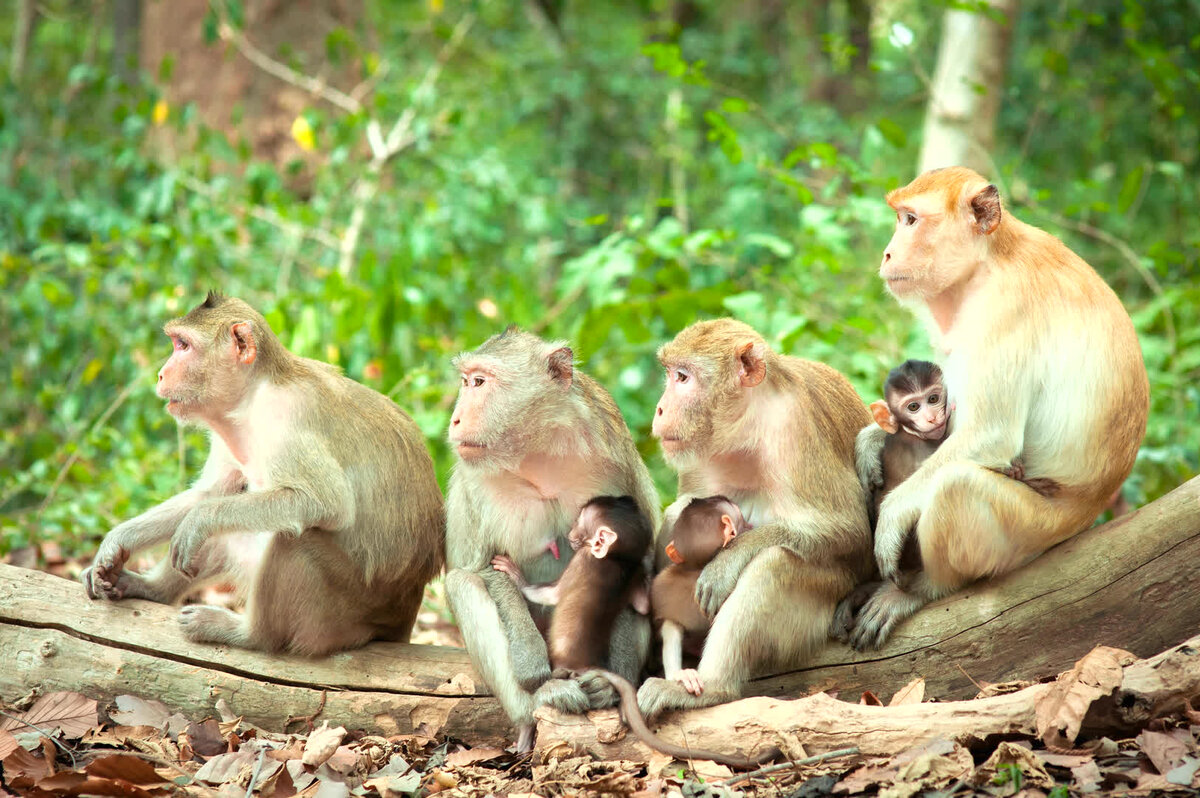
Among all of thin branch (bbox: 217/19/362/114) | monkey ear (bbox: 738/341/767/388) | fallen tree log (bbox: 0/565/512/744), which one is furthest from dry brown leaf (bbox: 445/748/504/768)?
thin branch (bbox: 217/19/362/114)

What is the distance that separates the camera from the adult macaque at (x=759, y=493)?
4316 millimetres

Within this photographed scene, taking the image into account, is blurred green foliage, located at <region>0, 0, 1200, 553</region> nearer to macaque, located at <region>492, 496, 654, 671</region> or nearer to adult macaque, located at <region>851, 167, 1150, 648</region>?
adult macaque, located at <region>851, 167, 1150, 648</region>

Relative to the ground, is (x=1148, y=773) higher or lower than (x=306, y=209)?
lower

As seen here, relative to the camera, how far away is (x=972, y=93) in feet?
26.2

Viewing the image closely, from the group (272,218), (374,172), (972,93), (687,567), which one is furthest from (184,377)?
(972,93)

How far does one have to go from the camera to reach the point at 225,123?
464 inches

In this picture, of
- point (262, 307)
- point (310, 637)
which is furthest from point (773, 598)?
point (262, 307)

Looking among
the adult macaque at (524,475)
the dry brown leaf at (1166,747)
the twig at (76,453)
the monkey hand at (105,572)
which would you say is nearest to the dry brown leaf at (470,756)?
the adult macaque at (524,475)

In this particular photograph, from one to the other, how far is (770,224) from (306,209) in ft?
18.2

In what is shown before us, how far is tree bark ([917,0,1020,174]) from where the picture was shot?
7.98 meters

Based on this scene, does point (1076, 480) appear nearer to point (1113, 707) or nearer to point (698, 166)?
point (1113, 707)

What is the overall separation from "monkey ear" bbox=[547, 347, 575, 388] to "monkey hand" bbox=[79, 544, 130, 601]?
211 cm

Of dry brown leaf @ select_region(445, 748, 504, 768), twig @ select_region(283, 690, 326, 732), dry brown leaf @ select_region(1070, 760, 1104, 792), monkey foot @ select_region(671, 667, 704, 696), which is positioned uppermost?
monkey foot @ select_region(671, 667, 704, 696)

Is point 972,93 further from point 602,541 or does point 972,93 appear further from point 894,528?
point 602,541
